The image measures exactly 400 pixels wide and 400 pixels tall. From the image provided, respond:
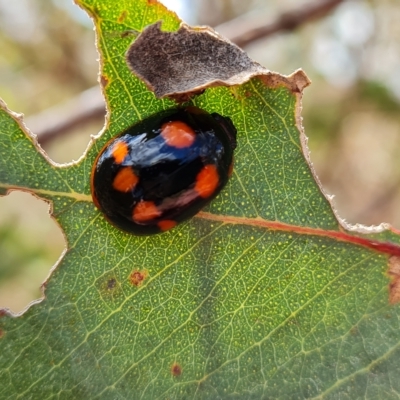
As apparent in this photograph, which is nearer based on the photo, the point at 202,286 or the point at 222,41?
the point at 222,41

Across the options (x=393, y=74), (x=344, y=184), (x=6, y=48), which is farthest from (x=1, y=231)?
(x=393, y=74)

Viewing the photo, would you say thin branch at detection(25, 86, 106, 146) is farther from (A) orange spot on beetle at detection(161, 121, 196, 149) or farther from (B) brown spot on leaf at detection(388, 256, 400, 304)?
(B) brown spot on leaf at detection(388, 256, 400, 304)

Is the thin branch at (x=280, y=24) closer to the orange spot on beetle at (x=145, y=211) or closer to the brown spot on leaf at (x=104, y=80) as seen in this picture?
the brown spot on leaf at (x=104, y=80)

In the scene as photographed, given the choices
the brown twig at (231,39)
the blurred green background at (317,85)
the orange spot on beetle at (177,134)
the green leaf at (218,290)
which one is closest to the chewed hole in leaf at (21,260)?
the blurred green background at (317,85)

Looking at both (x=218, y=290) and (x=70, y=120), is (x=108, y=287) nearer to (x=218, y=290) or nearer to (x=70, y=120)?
(x=218, y=290)

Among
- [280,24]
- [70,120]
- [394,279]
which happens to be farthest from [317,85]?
[394,279]

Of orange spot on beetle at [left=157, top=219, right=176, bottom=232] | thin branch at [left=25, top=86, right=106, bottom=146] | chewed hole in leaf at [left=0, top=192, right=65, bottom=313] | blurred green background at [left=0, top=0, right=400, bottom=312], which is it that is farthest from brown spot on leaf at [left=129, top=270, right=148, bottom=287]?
blurred green background at [left=0, top=0, right=400, bottom=312]

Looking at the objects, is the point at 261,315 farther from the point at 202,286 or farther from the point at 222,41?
the point at 222,41
